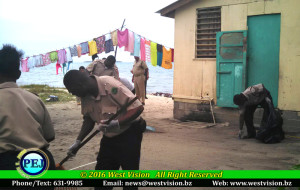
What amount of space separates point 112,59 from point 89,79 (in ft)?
17.8

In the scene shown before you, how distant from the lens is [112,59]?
8.50 metres

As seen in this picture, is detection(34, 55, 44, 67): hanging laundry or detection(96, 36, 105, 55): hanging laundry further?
detection(34, 55, 44, 67): hanging laundry

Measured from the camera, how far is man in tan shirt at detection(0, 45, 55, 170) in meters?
2.33

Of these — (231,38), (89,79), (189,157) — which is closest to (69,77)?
(89,79)

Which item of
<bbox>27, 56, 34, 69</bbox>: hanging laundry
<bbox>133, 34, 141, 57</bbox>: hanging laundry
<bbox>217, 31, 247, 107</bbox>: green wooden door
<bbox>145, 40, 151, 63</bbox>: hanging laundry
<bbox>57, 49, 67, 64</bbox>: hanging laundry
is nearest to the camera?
<bbox>217, 31, 247, 107</bbox>: green wooden door

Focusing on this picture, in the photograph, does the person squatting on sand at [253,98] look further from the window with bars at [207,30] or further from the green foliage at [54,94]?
the green foliage at [54,94]

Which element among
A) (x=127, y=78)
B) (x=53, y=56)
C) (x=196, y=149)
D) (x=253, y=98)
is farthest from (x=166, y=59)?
(x=127, y=78)

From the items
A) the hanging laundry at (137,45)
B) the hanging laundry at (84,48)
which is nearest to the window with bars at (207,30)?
the hanging laundry at (137,45)

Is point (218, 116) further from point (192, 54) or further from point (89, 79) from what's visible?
point (89, 79)

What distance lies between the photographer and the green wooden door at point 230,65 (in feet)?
28.0

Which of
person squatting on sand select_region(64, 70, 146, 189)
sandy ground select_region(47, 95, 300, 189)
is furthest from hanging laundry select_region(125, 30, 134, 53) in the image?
person squatting on sand select_region(64, 70, 146, 189)

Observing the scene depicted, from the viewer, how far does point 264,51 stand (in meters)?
8.41

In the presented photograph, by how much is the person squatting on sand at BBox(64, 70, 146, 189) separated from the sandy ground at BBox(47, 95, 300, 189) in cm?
206

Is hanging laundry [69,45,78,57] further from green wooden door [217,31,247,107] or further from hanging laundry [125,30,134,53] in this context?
green wooden door [217,31,247,107]
